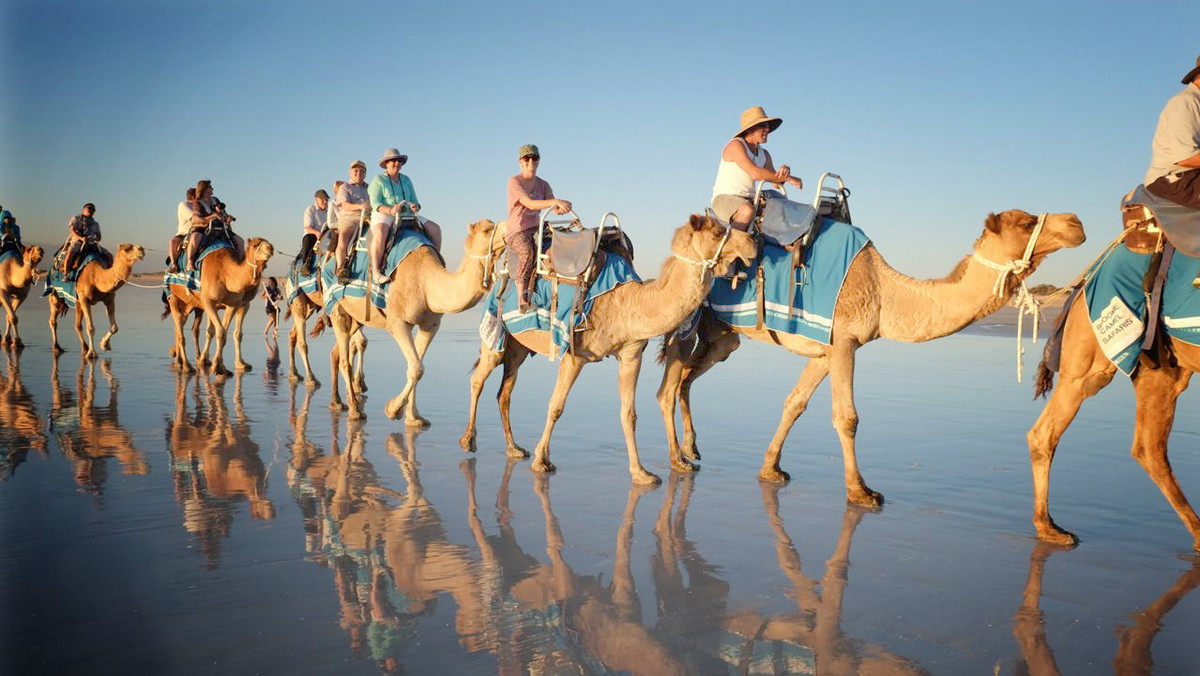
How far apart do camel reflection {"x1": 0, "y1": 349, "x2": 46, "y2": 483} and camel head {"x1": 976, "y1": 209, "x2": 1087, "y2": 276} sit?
23.4ft

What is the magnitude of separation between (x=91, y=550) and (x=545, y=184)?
4.91 meters

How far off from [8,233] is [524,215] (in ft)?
53.1

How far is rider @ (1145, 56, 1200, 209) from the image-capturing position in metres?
5.62

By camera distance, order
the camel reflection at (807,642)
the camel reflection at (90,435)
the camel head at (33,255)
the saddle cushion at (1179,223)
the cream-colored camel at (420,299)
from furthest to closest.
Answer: the camel head at (33,255)
the cream-colored camel at (420,299)
the camel reflection at (90,435)
the saddle cushion at (1179,223)
the camel reflection at (807,642)

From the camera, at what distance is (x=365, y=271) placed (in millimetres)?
10922

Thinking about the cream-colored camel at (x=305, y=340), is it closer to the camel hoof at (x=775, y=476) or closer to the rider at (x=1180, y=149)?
the camel hoof at (x=775, y=476)

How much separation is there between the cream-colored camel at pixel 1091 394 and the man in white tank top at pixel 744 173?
2.58 meters

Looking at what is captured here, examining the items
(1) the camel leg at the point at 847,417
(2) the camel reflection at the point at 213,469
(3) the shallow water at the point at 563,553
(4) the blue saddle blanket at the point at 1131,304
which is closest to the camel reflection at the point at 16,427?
(3) the shallow water at the point at 563,553

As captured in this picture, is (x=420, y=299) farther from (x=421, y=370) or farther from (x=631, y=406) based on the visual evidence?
(x=631, y=406)

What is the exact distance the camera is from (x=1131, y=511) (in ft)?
22.6

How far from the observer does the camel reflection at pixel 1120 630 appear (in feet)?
13.8

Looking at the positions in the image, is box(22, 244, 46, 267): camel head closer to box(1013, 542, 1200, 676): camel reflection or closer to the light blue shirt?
the light blue shirt

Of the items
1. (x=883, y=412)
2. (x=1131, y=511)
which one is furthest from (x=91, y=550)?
(x=883, y=412)

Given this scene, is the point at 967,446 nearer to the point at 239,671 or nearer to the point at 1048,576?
the point at 1048,576
